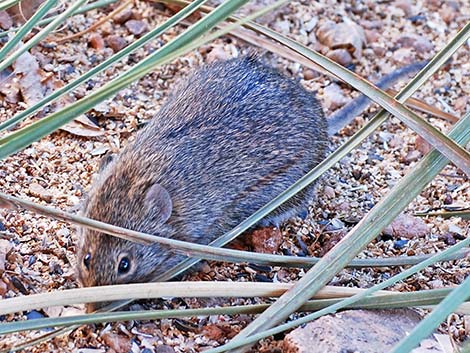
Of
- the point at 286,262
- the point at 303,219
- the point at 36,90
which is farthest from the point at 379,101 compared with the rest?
the point at 36,90

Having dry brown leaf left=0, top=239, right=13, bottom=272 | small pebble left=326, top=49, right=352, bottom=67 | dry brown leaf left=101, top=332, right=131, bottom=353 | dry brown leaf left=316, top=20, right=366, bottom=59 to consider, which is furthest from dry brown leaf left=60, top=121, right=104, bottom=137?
dry brown leaf left=316, top=20, right=366, bottom=59

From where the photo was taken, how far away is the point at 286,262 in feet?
11.3

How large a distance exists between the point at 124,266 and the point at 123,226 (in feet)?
0.62

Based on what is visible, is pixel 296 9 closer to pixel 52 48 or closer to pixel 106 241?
pixel 52 48

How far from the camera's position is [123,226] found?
3.77 meters

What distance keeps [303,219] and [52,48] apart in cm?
195

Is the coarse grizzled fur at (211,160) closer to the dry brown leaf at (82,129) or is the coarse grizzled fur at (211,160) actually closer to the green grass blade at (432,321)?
the dry brown leaf at (82,129)

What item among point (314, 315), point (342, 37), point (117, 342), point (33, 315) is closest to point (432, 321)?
point (314, 315)

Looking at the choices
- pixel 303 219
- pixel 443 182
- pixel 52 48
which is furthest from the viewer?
pixel 52 48

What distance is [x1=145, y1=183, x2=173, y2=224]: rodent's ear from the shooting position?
3.87 meters

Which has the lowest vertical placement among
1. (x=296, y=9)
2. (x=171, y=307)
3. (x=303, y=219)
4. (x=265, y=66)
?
(x=171, y=307)

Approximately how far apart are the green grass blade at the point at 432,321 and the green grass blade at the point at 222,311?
566 mm

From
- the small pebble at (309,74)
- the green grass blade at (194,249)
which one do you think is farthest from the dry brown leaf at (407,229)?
the small pebble at (309,74)

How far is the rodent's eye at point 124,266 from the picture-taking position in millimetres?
3686
